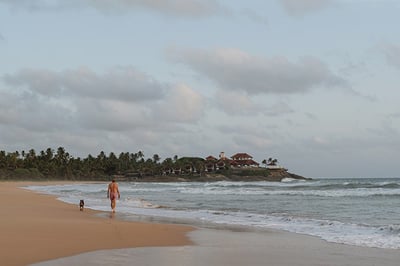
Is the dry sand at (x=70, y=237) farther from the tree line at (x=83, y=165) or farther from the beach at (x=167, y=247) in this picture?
the tree line at (x=83, y=165)

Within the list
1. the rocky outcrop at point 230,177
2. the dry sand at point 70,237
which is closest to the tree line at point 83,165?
the rocky outcrop at point 230,177

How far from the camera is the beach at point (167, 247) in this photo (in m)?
9.11

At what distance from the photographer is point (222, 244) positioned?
455 inches

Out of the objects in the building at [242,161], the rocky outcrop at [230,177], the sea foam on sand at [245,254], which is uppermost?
the building at [242,161]

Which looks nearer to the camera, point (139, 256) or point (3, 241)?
point (139, 256)

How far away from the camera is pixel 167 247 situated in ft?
36.5

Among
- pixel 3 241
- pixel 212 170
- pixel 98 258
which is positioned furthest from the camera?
pixel 212 170

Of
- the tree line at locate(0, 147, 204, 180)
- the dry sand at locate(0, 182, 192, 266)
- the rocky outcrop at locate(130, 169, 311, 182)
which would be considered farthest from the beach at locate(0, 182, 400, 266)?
the rocky outcrop at locate(130, 169, 311, 182)

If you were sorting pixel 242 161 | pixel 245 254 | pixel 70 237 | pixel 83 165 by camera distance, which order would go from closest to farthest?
1. pixel 245 254
2. pixel 70 237
3. pixel 83 165
4. pixel 242 161

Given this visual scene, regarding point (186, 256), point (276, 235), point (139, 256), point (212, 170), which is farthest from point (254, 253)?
point (212, 170)

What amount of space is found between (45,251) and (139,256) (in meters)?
1.78

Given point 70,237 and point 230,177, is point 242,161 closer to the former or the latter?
point 230,177

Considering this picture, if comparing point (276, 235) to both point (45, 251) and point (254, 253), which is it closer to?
point (254, 253)

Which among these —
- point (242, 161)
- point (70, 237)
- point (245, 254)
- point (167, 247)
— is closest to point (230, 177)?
point (242, 161)
